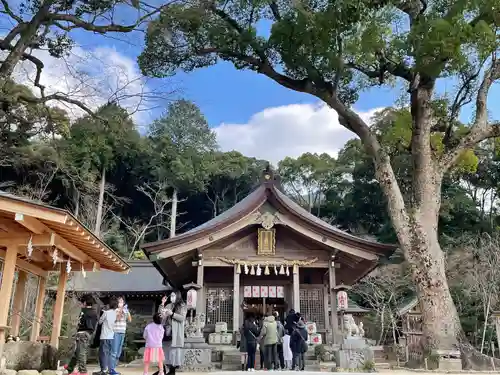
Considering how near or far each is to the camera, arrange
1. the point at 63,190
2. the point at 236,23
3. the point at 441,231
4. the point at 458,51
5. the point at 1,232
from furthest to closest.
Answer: the point at 63,190 → the point at 441,231 → the point at 236,23 → the point at 458,51 → the point at 1,232

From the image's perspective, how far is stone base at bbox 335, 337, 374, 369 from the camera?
1095cm

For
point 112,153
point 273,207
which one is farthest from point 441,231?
point 112,153

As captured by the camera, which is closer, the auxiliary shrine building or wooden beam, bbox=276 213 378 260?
the auxiliary shrine building

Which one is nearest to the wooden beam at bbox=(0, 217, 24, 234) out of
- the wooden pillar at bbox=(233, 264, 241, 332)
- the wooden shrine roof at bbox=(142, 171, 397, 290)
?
the wooden shrine roof at bbox=(142, 171, 397, 290)

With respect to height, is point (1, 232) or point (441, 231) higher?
point (441, 231)

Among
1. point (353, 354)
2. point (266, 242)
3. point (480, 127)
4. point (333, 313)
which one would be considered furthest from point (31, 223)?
point (480, 127)

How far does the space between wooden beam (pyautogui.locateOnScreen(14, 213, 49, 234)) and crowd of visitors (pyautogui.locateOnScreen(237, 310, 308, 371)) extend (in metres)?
5.43

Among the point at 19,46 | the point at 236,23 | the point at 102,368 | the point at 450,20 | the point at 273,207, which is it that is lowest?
A: the point at 102,368

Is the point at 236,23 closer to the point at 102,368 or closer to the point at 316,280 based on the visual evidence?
the point at 316,280

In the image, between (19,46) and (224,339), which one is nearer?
(19,46)

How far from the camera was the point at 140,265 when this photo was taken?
2256cm

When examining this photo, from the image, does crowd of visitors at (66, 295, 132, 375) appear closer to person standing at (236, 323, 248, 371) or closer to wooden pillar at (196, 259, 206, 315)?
person standing at (236, 323, 248, 371)

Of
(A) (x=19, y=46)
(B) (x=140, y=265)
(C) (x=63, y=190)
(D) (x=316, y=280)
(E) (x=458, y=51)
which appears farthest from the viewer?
(C) (x=63, y=190)

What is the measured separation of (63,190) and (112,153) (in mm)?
4659
